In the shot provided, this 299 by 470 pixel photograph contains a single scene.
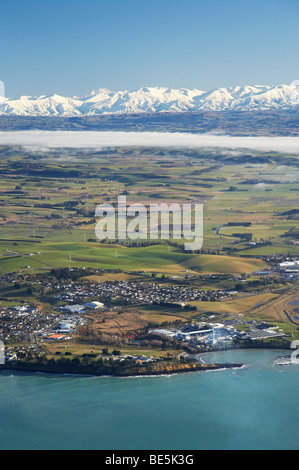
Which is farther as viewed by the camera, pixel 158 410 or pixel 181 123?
pixel 181 123

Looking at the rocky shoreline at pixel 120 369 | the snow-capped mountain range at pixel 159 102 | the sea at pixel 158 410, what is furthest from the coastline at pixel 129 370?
the snow-capped mountain range at pixel 159 102

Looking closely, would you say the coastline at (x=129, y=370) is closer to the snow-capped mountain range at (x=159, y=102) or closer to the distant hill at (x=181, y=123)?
the distant hill at (x=181, y=123)

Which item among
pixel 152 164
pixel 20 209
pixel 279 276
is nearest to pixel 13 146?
pixel 152 164

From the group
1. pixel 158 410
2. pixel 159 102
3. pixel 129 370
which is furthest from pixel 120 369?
pixel 159 102

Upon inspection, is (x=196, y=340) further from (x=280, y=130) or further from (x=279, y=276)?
(x=280, y=130)

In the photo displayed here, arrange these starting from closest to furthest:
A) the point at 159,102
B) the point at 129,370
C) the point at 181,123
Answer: the point at 129,370 → the point at 181,123 → the point at 159,102

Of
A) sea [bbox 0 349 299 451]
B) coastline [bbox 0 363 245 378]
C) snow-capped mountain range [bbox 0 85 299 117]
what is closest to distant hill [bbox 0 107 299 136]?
snow-capped mountain range [bbox 0 85 299 117]

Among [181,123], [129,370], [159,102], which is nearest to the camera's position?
[129,370]

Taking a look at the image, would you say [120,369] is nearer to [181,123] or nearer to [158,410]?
[158,410]
